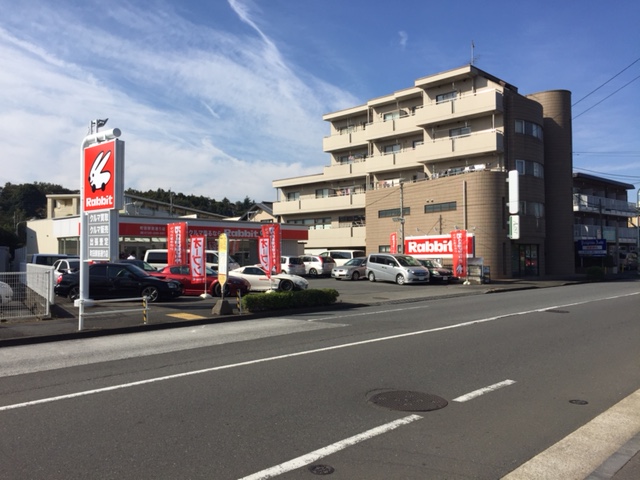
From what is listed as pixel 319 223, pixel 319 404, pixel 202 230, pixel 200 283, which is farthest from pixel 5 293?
pixel 319 223

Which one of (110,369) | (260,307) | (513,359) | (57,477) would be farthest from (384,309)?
(57,477)

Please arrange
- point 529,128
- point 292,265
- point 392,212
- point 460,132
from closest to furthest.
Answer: point 292,265 < point 529,128 < point 460,132 < point 392,212

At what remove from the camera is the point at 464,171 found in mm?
39062

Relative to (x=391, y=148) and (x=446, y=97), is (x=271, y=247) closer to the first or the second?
(x=446, y=97)

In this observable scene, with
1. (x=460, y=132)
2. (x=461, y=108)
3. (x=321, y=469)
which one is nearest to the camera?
(x=321, y=469)

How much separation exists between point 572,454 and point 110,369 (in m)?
6.56

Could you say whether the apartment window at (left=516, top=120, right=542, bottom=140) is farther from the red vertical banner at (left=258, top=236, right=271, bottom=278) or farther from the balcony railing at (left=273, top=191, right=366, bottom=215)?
the red vertical banner at (left=258, top=236, right=271, bottom=278)

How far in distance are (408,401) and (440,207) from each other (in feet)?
113

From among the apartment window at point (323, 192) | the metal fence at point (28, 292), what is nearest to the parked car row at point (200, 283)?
the metal fence at point (28, 292)

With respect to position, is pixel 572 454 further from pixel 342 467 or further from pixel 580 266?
pixel 580 266

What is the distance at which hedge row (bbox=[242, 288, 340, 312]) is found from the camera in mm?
14672

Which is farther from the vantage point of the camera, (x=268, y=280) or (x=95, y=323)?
(x=268, y=280)

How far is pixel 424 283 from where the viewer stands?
29656mm

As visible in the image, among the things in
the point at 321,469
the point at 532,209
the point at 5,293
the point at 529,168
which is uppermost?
the point at 529,168
